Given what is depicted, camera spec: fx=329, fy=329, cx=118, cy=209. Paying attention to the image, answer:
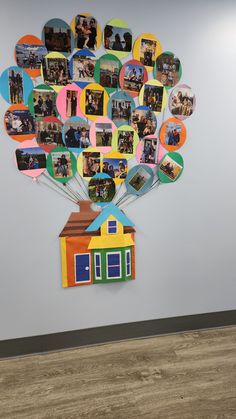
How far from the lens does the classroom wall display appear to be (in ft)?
6.69

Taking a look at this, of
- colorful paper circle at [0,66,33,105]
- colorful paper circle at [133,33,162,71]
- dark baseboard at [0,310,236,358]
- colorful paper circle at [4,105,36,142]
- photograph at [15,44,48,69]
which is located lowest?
dark baseboard at [0,310,236,358]

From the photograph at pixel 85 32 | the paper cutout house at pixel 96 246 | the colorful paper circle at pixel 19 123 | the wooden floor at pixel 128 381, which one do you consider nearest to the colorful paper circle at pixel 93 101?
the photograph at pixel 85 32

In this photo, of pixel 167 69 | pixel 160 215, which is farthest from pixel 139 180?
pixel 167 69

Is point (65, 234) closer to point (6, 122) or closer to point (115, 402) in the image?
point (6, 122)

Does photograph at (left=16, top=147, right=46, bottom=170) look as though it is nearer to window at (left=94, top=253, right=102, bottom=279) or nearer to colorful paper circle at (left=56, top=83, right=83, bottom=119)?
colorful paper circle at (left=56, top=83, right=83, bottom=119)

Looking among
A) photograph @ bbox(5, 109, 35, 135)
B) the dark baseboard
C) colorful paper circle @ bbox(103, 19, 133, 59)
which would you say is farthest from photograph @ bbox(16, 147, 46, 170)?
the dark baseboard

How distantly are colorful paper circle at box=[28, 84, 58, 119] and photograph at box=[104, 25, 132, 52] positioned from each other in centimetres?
48

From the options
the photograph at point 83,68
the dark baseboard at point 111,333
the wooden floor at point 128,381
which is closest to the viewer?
the wooden floor at point 128,381

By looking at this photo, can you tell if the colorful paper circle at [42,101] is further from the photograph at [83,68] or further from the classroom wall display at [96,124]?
the photograph at [83,68]

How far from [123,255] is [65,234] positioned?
43cm

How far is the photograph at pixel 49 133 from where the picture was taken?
2078 millimetres

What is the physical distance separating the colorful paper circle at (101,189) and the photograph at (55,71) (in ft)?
2.09

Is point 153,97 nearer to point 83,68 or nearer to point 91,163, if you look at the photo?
point 83,68

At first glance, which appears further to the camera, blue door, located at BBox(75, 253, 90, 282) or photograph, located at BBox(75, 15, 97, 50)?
blue door, located at BBox(75, 253, 90, 282)
